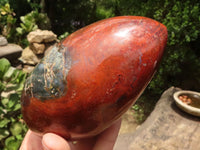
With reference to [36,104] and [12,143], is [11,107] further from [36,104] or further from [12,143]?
[36,104]

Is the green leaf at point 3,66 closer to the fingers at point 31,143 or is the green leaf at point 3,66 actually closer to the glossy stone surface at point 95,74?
the fingers at point 31,143

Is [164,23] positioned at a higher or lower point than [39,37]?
higher

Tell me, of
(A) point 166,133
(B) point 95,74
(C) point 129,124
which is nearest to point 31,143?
(B) point 95,74

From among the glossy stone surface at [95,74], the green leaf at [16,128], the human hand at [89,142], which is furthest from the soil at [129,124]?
the glossy stone surface at [95,74]

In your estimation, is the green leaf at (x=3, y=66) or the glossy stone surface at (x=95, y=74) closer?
the glossy stone surface at (x=95, y=74)

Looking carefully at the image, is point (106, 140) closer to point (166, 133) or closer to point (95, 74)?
point (95, 74)
